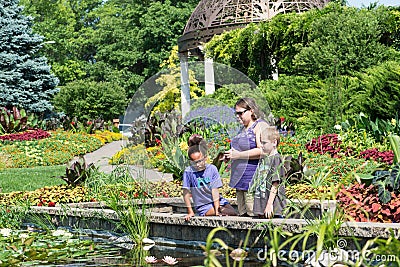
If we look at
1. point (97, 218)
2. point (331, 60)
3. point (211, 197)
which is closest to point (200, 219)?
point (211, 197)

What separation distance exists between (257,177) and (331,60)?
10.7m

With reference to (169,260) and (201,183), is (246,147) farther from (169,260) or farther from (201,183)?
(169,260)

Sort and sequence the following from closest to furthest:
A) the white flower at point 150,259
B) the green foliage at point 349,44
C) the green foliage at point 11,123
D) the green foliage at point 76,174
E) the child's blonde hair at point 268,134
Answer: the white flower at point 150,259
the child's blonde hair at point 268,134
the green foliage at point 76,174
the green foliage at point 349,44
the green foliage at point 11,123

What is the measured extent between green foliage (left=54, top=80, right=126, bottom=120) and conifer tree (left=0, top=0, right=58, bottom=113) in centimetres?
841

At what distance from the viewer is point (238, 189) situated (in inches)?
240

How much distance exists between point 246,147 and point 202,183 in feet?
1.87

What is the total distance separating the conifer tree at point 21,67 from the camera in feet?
83.1

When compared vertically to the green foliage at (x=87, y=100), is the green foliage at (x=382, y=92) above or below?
below

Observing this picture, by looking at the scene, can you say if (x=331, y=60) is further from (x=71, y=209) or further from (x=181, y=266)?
(x=181, y=266)

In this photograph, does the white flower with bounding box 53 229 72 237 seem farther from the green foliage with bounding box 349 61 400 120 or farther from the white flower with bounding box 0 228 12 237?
the green foliage with bounding box 349 61 400 120

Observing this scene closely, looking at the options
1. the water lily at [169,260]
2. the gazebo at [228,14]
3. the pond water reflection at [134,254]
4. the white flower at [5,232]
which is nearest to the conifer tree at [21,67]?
the gazebo at [228,14]

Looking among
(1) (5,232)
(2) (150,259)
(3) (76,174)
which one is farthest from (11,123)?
(2) (150,259)

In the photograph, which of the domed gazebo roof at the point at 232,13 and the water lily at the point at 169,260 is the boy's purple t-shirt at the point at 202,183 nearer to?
the water lily at the point at 169,260

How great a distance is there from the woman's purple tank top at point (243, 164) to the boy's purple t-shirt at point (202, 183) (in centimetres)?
17
